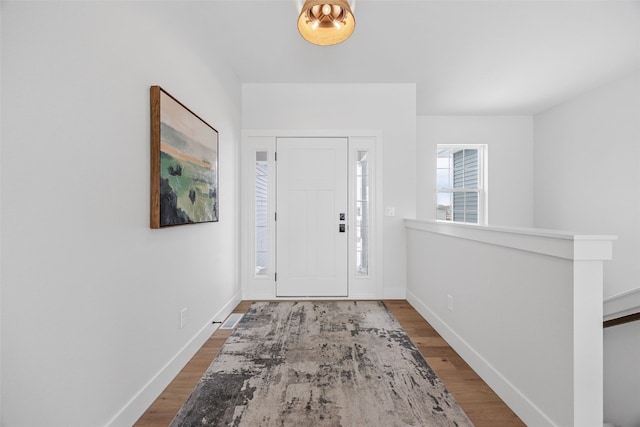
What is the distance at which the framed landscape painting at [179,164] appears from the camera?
1722 millimetres

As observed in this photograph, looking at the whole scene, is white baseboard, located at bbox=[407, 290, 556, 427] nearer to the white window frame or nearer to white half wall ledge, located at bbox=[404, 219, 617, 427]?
white half wall ledge, located at bbox=[404, 219, 617, 427]

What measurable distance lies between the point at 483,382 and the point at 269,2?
114 inches

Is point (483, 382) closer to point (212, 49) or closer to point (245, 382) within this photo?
point (245, 382)

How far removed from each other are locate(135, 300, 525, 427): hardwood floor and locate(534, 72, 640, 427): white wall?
53.8 inches

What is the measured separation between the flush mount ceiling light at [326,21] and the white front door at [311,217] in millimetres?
1770

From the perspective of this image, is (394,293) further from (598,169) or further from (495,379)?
(598,169)

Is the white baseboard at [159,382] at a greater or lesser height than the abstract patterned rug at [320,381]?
greater

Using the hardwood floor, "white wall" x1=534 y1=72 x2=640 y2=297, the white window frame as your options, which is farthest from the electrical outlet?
"white wall" x1=534 y1=72 x2=640 y2=297

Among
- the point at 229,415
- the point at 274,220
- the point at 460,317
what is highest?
the point at 274,220

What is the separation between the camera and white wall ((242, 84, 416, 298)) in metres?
3.58

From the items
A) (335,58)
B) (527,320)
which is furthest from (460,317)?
(335,58)

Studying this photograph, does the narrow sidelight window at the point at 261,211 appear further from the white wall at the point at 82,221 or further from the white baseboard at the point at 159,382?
the white wall at the point at 82,221

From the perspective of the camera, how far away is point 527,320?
5.09 feet

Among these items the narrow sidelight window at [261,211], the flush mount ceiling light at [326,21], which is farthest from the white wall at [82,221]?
the narrow sidelight window at [261,211]
